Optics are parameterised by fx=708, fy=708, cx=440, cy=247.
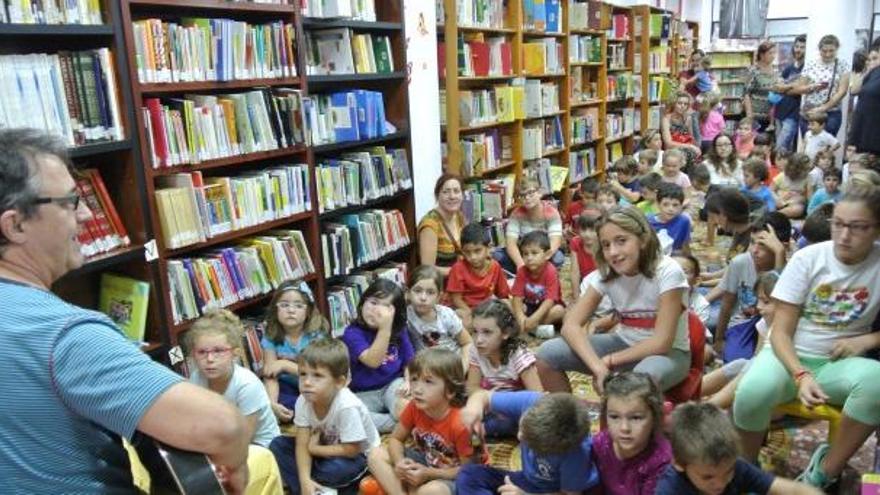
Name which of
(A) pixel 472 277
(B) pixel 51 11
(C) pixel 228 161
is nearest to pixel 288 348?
(C) pixel 228 161

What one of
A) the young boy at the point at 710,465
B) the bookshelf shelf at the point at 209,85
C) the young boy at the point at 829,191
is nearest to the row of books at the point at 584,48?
the young boy at the point at 829,191

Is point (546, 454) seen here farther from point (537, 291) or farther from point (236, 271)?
point (537, 291)

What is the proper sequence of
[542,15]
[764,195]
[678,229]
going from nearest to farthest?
[678,229], [764,195], [542,15]

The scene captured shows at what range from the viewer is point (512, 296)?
13.8 ft

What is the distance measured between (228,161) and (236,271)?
52 cm

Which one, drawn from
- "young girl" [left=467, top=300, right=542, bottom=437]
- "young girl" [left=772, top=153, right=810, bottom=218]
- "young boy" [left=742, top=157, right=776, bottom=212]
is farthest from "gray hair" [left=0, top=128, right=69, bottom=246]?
"young girl" [left=772, top=153, right=810, bottom=218]

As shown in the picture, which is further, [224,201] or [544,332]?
[544,332]

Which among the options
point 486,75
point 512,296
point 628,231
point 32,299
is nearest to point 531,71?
point 486,75

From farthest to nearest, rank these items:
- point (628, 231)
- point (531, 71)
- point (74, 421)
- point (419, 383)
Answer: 1. point (531, 71)
2. point (628, 231)
3. point (419, 383)
4. point (74, 421)

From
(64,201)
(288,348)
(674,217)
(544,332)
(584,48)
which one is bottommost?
(544,332)

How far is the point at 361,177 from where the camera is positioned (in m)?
4.17

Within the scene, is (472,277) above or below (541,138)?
below

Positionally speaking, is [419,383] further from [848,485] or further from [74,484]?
[848,485]

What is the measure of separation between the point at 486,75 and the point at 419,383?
3.57 metres
